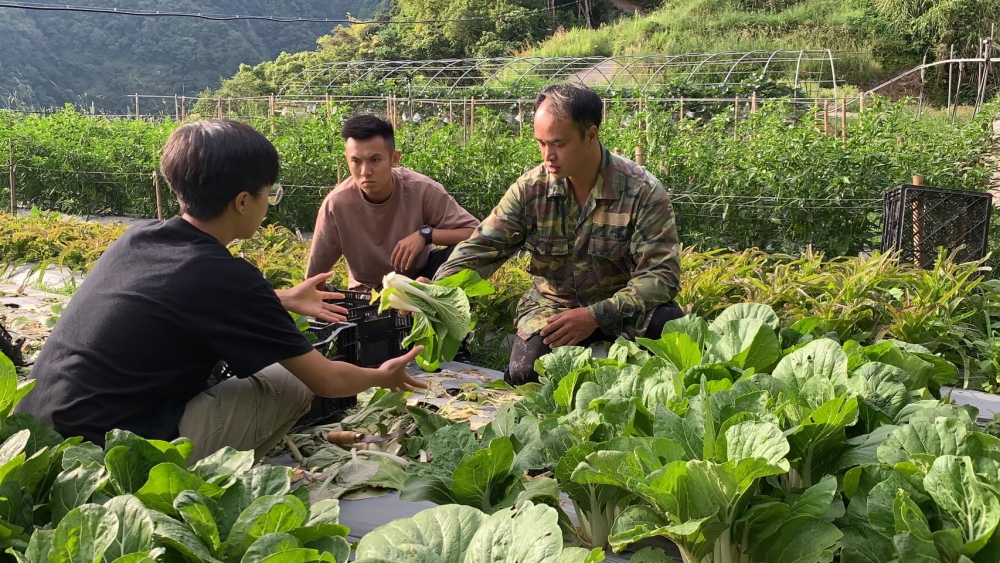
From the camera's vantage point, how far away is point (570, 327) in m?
3.21

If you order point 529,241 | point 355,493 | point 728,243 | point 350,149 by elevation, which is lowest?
point 728,243

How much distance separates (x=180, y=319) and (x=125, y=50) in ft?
129

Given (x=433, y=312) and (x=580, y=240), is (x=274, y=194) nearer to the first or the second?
(x=433, y=312)

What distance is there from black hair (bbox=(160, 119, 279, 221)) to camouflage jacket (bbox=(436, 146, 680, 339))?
3.76ft

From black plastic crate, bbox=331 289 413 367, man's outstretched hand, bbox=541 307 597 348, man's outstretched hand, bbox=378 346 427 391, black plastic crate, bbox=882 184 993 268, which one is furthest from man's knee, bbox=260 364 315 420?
black plastic crate, bbox=882 184 993 268

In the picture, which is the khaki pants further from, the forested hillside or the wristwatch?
the forested hillside

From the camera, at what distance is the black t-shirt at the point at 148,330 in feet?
6.98

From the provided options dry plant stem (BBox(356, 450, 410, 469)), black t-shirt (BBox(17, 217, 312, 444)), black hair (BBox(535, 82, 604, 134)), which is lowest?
dry plant stem (BBox(356, 450, 410, 469))

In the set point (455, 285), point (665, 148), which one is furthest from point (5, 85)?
point (455, 285)

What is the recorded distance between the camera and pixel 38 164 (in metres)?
9.96

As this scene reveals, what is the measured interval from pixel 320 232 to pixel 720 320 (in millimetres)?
2123

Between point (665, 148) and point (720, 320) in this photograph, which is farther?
point (665, 148)

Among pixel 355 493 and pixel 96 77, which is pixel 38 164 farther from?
pixel 96 77

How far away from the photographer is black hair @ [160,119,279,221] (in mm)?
2189
